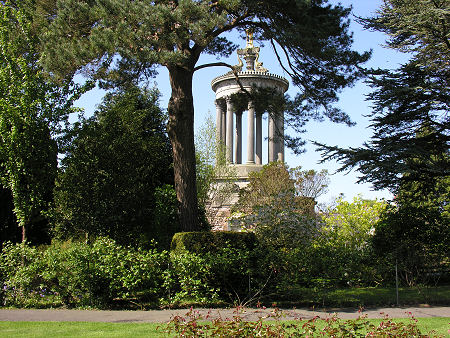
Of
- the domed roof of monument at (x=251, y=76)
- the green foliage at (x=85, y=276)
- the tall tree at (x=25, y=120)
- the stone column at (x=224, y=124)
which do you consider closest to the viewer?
the green foliage at (x=85, y=276)

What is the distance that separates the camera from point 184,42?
10273 millimetres

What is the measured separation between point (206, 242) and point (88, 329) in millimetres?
3795

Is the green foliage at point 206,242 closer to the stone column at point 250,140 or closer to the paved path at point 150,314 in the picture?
the paved path at point 150,314

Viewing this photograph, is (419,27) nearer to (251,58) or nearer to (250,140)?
(250,140)

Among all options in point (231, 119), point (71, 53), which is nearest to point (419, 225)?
point (71, 53)

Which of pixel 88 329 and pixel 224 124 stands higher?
pixel 224 124

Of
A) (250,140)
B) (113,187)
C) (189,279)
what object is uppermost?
(250,140)

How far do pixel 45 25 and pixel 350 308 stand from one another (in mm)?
10511

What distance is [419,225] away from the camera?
1212 cm

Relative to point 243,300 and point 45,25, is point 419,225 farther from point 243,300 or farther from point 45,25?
point 45,25

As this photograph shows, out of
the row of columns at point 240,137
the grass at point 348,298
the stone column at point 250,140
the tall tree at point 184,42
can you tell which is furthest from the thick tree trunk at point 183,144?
the stone column at point 250,140

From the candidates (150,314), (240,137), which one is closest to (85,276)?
(150,314)

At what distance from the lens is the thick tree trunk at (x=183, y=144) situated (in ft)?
37.8

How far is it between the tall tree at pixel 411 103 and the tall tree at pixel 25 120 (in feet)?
24.8
